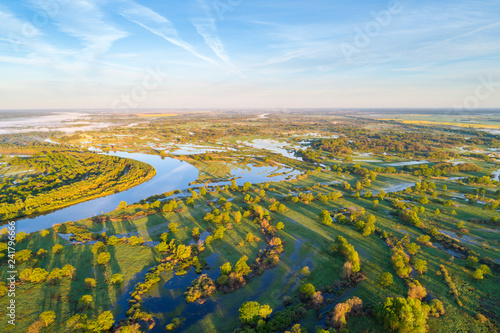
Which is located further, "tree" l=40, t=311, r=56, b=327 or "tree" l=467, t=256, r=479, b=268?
"tree" l=467, t=256, r=479, b=268

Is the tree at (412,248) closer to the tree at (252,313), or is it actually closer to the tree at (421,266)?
the tree at (421,266)

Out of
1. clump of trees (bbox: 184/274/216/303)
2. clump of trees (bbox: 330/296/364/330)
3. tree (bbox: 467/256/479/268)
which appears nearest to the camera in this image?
clump of trees (bbox: 330/296/364/330)

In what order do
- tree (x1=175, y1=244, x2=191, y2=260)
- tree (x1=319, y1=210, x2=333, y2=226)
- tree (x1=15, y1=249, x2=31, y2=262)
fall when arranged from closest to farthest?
tree (x1=15, y1=249, x2=31, y2=262), tree (x1=175, y1=244, x2=191, y2=260), tree (x1=319, y1=210, x2=333, y2=226)

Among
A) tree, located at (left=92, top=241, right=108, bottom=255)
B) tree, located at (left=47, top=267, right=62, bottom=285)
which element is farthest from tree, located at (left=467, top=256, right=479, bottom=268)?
tree, located at (left=47, top=267, right=62, bottom=285)

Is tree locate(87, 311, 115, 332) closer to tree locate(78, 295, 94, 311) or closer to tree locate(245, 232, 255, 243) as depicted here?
tree locate(78, 295, 94, 311)

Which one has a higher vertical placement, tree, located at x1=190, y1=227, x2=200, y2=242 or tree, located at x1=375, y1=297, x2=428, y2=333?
tree, located at x1=375, y1=297, x2=428, y2=333

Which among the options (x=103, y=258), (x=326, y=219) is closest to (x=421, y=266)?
(x=326, y=219)

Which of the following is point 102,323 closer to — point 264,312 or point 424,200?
point 264,312

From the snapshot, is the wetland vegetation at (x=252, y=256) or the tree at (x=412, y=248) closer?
the wetland vegetation at (x=252, y=256)

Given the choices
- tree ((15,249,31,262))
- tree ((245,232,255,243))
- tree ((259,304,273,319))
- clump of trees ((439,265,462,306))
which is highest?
tree ((15,249,31,262))

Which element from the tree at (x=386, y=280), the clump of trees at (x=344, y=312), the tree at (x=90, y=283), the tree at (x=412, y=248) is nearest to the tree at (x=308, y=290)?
the clump of trees at (x=344, y=312)
